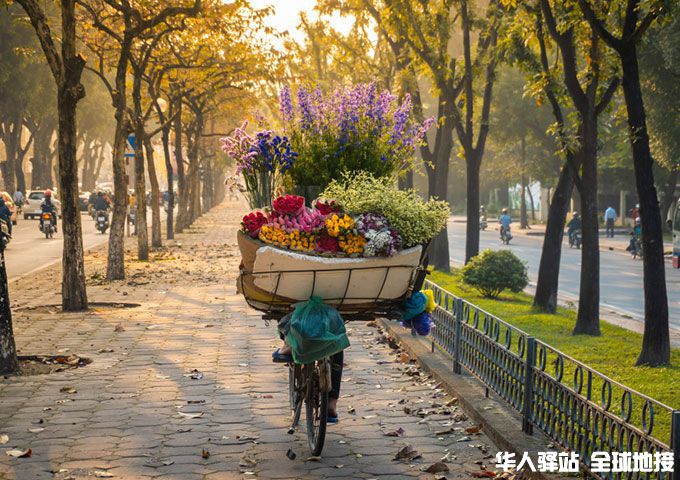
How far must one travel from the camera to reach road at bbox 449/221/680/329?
19.5 meters

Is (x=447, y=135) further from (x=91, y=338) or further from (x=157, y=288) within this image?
(x=91, y=338)

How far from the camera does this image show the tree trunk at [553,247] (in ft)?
55.0

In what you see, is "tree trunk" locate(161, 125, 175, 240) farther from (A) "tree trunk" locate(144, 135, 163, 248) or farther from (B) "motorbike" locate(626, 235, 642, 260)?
(B) "motorbike" locate(626, 235, 642, 260)

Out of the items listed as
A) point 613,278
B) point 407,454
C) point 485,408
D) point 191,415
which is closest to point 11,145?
point 613,278

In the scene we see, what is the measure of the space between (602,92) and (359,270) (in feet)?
32.1

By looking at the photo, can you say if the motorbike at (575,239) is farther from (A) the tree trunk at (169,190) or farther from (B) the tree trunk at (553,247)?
(B) the tree trunk at (553,247)

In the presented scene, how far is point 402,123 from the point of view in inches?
307

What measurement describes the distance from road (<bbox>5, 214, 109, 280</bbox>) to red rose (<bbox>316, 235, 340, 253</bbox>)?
17.2m

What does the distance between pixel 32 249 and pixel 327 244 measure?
28.1m

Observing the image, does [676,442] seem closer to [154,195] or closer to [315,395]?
[315,395]

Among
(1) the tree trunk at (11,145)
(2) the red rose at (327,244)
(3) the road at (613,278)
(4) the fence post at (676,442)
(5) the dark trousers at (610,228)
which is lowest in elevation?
(3) the road at (613,278)

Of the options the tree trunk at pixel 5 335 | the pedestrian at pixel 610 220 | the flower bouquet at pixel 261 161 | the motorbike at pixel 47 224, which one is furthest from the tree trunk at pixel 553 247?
the pedestrian at pixel 610 220

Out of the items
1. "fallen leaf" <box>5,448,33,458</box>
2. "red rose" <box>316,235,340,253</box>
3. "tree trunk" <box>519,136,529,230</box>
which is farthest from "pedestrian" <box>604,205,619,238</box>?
"fallen leaf" <box>5,448,33,458</box>

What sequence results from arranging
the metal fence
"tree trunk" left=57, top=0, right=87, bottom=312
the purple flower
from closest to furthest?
the metal fence < the purple flower < "tree trunk" left=57, top=0, right=87, bottom=312
